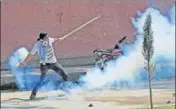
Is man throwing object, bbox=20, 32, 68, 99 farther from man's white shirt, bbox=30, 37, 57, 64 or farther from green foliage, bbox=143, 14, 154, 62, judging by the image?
green foliage, bbox=143, 14, 154, 62

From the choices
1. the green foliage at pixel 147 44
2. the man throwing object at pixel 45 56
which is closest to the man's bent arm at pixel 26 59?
the man throwing object at pixel 45 56

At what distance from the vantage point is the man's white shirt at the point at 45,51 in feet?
36.0

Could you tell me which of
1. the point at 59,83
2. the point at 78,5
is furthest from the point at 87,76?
the point at 78,5

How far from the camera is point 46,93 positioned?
11016mm

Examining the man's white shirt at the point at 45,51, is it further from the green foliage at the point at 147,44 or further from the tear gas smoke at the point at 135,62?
the green foliage at the point at 147,44

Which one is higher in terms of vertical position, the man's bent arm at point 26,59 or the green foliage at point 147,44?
the green foliage at point 147,44

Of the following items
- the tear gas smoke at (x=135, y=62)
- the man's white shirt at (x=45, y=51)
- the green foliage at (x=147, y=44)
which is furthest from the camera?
the tear gas smoke at (x=135, y=62)

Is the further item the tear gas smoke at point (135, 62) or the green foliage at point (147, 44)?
the tear gas smoke at point (135, 62)

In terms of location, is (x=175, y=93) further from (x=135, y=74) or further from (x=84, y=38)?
(x=84, y=38)

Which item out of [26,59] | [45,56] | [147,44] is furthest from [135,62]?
[26,59]

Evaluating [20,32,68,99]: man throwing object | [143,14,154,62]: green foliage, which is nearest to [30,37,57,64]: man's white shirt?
[20,32,68,99]: man throwing object

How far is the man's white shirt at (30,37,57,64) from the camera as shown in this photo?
36.0 ft

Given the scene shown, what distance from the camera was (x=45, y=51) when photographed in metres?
11.0

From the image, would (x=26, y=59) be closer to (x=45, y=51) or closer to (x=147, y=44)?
(x=45, y=51)
